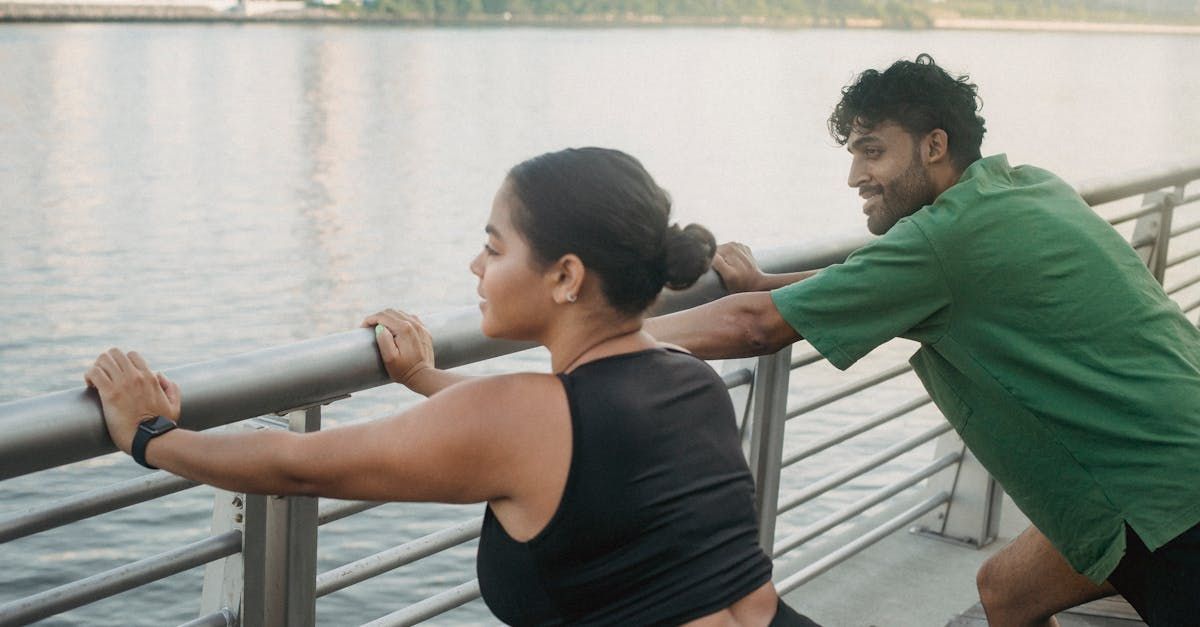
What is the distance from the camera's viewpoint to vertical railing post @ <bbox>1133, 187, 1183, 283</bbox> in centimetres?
427

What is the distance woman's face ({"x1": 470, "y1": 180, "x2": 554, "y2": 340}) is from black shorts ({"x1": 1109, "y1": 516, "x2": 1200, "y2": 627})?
1.15 meters

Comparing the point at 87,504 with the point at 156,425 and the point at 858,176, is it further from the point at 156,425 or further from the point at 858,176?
the point at 858,176

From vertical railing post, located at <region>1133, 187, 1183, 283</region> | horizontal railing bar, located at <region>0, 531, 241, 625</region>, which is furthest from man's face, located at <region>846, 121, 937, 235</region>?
vertical railing post, located at <region>1133, 187, 1183, 283</region>

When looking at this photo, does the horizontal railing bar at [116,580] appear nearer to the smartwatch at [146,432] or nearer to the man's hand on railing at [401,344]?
the smartwatch at [146,432]

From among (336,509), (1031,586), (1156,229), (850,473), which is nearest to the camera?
(336,509)

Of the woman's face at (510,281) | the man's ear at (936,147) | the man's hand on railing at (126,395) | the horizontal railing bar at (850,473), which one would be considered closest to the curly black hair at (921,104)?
the man's ear at (936,147)

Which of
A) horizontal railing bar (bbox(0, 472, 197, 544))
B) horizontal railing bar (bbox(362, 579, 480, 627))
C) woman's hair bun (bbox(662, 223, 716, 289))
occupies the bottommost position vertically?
horizontal railing bar (bbox(362, 579, 480, 627))

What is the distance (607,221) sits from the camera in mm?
1693

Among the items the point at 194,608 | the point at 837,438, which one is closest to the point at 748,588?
the point at 837,438

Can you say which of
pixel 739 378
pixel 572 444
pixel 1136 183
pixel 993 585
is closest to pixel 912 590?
pixel 993 585

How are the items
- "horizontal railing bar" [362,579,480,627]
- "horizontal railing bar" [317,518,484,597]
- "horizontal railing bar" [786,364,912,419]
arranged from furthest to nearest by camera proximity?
"horizontal railing bar" [786,364,912,419] → "horizontal railing bar" [362,579,480,627] → "horizontal railing bar" [317,518,484,597]

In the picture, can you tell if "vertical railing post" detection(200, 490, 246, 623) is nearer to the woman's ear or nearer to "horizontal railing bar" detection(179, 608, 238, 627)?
"horizontal railing bar" detection(179, 608, 238, 627)

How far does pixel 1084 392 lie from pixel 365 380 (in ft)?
3.79

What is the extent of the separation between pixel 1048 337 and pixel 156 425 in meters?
1.41
